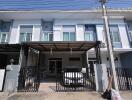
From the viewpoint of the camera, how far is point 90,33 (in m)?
15.6

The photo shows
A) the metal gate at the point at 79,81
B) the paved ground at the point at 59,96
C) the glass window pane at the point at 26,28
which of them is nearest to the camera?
the paved ground at the point at 59,96

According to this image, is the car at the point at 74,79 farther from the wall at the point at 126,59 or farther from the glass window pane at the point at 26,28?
the glass window pane at the point at 26,28

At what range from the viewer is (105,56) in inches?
619

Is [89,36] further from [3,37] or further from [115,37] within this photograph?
[3,37]

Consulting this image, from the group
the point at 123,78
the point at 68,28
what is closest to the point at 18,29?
the point at 68,28

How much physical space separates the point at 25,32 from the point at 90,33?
802 cm

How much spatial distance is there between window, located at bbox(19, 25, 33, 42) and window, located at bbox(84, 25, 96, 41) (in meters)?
6.82

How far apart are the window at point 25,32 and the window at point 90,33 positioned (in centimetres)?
682

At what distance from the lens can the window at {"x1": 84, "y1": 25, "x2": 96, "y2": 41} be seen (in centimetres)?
1534

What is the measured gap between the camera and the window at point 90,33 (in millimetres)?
15341

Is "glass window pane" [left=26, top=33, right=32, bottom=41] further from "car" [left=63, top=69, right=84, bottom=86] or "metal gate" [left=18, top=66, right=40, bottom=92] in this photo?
"car" [left=63, top=69, right=84, bottom=86]

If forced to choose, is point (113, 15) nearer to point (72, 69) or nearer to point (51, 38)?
point (51, 38)

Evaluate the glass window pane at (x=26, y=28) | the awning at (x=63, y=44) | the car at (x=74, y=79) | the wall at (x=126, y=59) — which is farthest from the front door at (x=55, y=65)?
the wall at (x=126, y=59)

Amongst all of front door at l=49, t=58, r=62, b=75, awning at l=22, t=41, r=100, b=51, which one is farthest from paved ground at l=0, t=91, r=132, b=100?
front door at l=49, t=58, r=62, b=75
